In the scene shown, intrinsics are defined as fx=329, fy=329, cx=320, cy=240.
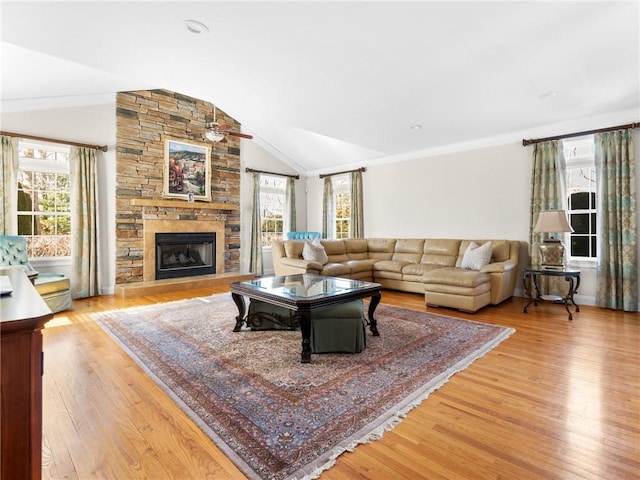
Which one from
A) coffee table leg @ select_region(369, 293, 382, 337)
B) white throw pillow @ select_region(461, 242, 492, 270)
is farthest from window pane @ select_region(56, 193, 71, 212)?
white throw pillow @ select_region(461, 242, 492, 270)

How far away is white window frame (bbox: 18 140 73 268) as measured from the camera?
4875 millimetres

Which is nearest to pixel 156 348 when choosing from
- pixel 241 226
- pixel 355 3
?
pixel 355 3

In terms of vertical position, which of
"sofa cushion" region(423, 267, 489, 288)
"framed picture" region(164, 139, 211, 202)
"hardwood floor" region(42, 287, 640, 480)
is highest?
"framed picture" region(164, 139, 211, 202)

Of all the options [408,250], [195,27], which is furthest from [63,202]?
[408,250]

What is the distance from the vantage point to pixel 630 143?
4211 mm

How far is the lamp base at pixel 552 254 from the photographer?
4.34 m

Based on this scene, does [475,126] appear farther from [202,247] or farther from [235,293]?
[202,247]

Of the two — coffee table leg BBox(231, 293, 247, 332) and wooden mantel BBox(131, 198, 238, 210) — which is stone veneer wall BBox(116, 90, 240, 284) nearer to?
wooden mantel BBox(131, 198, 238, 210)

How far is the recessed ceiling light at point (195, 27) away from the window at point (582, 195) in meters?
5.00

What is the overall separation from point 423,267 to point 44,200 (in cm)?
606

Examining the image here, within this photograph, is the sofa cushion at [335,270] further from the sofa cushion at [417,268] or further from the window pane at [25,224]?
the window pane at [25,224]

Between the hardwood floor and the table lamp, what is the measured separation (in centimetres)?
155

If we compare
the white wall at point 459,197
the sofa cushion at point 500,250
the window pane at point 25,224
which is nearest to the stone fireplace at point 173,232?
the window pane at point 25,224

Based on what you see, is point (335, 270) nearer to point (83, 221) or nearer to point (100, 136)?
point (83, 221)
